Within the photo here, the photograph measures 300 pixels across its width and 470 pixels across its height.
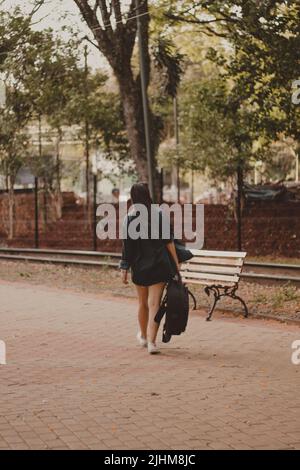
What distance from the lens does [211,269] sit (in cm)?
1263

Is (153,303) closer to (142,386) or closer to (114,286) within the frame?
(142,386)

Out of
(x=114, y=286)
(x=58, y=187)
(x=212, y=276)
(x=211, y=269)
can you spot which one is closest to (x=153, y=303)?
(x=212, y=276)

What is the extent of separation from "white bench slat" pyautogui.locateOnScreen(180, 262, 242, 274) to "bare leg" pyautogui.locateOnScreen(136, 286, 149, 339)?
2522 millimetres

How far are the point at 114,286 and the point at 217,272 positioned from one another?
4.38 m

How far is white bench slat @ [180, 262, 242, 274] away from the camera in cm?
1222

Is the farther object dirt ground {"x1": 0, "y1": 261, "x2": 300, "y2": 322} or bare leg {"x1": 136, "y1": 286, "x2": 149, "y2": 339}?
dirt ground {"x1": 0, "y1": 261, "x2": 300, "y2": 322}

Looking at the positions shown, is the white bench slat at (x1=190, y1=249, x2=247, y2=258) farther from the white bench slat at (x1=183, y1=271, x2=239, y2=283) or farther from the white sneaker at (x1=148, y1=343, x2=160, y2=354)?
the white sneaker at (x1=148, y1=343, x2=160, y2=354)

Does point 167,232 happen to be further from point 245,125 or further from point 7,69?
point 7,69

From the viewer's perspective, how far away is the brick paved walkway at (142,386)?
6.31 metres

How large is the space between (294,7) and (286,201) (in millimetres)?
10918

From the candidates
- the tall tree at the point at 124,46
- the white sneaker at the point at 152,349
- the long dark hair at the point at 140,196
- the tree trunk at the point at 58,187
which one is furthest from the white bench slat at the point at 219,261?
the tree trunk at the point at 58,187

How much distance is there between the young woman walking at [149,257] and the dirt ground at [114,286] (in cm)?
282

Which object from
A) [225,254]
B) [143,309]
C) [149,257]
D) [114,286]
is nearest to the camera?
[149,257]

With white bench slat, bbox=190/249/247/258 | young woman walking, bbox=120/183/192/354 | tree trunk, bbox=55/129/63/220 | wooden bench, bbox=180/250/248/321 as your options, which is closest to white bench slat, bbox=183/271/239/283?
wooden bench, bbox=180/250/248/321
